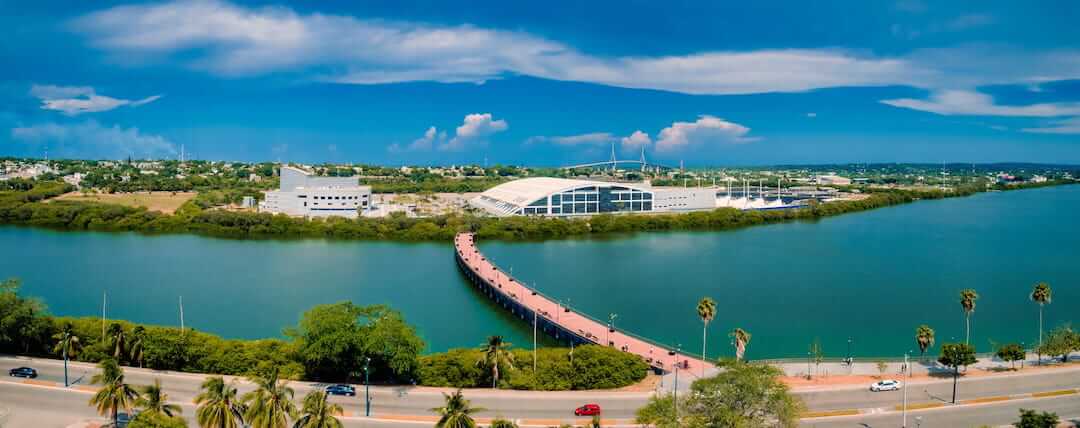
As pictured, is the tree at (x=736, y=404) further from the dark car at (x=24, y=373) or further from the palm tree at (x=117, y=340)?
the dark car at (x=24, y=373)

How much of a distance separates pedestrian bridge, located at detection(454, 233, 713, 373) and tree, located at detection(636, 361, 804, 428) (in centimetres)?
540

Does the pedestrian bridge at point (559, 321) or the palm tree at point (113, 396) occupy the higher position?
the palm tree at point (113, 396)

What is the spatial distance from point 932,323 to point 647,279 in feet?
31.0

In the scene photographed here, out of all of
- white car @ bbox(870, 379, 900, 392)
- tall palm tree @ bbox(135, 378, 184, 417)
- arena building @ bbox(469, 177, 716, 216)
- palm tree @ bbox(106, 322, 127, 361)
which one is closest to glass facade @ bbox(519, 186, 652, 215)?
arena building @ bbox(469, 177, 716, 216)

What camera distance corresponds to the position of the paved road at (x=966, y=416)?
37.0ft

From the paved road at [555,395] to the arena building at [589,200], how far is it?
103 ft

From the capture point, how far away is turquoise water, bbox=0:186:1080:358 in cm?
1923

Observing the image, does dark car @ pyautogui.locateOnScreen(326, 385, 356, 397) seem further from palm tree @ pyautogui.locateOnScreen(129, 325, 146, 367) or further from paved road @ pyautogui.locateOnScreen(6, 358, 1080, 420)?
palm tree @ pyautogui.locateOnScreen(129, 325, 146, 367)

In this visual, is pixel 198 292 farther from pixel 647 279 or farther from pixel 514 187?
pixel 514 187

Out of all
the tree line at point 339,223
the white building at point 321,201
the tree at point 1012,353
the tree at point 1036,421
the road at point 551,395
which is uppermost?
the white building at point 321,201

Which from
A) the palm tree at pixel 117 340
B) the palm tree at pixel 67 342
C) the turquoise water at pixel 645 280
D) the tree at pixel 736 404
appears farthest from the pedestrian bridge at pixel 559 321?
the palm tree at pixel 67 342

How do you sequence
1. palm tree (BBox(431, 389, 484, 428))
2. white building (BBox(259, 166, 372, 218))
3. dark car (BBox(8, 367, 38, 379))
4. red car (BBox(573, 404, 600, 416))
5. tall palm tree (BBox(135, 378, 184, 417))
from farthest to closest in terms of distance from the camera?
white building (BBox(259, 166, 372, 218)) < dark car (BBox(8, 367, 38, 379)) < red car (BBox(573, 404, 600, 416)) < tall palm tree (BBox(135, 378, 184, 417)) < palm tree (BBox(431, 389, 484, 428))

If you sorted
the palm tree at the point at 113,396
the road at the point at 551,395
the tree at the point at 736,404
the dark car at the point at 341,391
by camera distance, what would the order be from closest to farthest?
the tree at the point at 736,404, the palm tree at the point at 113,396, the road at the point at 551,395, the dark car at the point at 341,391

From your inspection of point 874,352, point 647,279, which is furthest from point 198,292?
point 874,352
